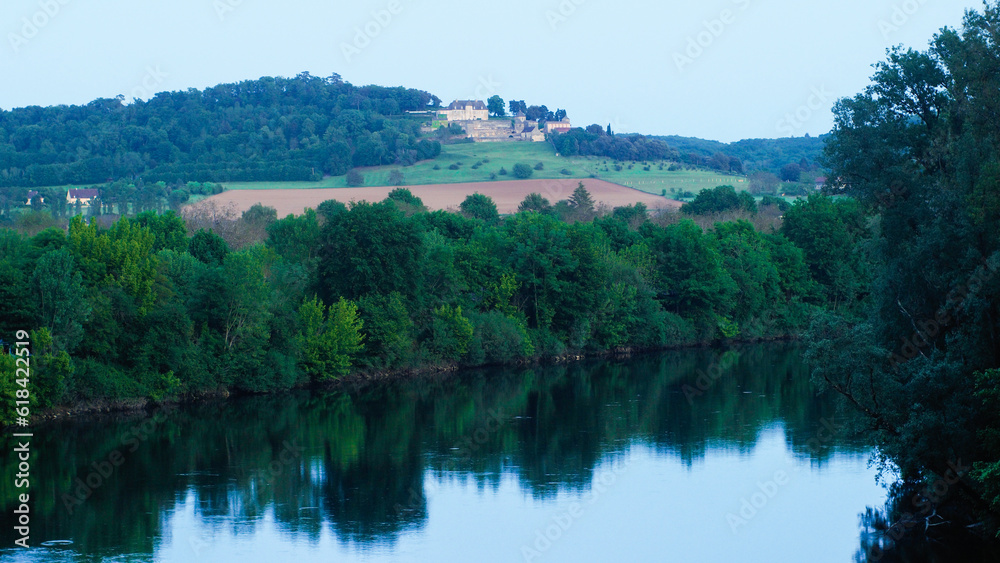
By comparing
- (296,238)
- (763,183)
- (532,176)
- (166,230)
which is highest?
(532,176)

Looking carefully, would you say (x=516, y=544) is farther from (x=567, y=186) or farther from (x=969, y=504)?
(x=567, y=186)

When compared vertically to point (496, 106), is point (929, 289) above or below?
below

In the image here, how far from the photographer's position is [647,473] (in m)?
27.8

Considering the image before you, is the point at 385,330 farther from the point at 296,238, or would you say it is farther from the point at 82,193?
the point at 82,193

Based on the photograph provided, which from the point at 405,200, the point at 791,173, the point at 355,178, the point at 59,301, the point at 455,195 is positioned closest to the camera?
the point at 59,301

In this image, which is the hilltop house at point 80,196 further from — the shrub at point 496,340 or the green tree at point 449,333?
the shrub at point 496,340

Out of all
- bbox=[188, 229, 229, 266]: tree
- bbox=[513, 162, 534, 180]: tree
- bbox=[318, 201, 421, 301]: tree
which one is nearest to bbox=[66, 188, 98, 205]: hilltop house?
bbox=[513, 162, 534, 180]: tree

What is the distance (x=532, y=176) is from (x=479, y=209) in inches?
970

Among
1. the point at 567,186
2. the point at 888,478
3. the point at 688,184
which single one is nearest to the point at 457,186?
the point at 567,186

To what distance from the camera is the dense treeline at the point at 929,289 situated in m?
19.0

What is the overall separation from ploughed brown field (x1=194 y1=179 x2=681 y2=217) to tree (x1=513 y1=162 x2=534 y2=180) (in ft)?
13.9

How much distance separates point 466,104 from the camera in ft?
430

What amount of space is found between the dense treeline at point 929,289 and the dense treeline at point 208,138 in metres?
73.7

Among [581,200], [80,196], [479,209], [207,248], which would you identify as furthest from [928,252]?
[80,196]
